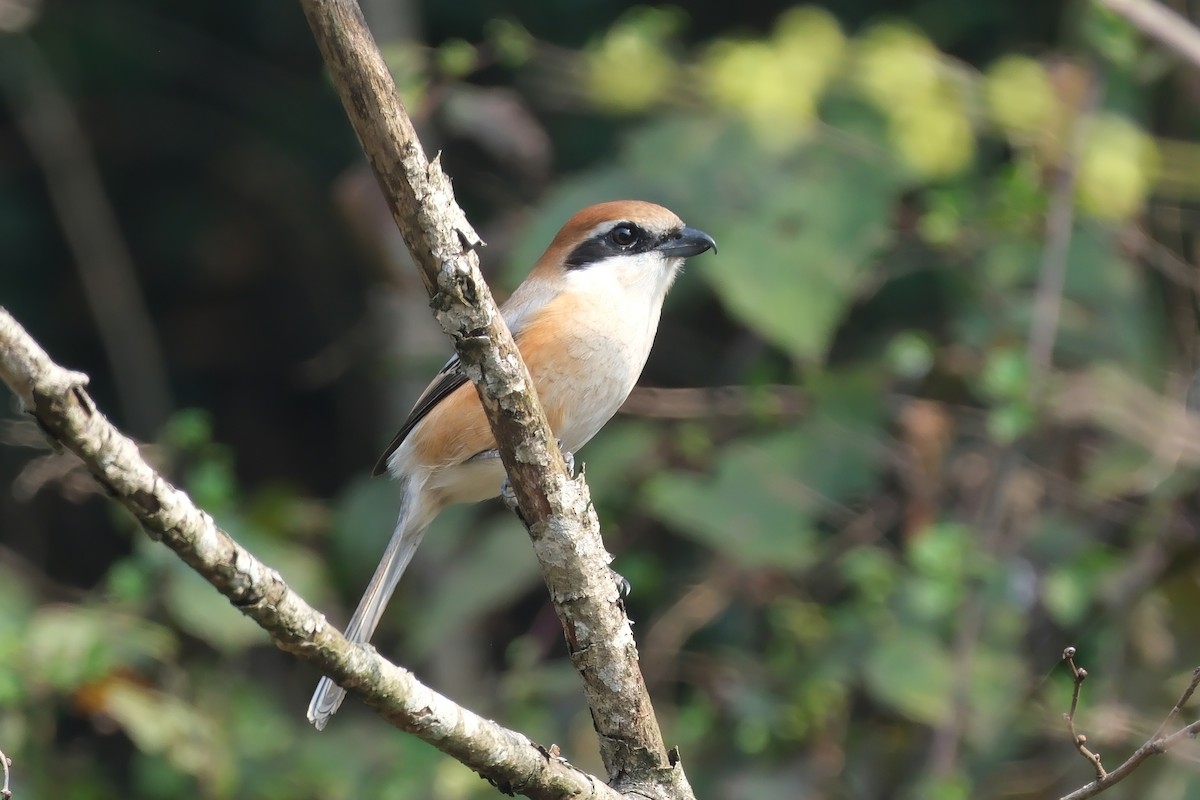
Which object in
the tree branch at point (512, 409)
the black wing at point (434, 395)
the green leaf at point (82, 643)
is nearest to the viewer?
the tree branch at point (512, 409)

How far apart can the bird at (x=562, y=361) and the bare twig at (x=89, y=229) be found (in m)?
2.57

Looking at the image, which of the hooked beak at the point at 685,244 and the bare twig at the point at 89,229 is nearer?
the hooked beak at the point at 685,244

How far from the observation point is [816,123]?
3951 millimetres

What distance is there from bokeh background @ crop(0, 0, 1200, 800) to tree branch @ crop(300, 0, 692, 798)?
1.45 m

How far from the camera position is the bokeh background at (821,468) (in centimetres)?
379

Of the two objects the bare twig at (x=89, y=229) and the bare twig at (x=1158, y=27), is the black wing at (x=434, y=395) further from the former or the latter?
the bare twig at (x=89, y=229)

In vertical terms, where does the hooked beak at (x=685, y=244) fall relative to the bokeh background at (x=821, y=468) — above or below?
above

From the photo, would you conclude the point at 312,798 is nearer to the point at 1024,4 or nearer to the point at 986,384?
the point at 986,384

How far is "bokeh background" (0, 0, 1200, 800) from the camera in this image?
3787mm

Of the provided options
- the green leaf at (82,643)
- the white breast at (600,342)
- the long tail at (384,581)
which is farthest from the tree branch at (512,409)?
the green leaf at (82,643)

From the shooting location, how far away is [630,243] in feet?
11.6

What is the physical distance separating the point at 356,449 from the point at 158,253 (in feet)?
4.21

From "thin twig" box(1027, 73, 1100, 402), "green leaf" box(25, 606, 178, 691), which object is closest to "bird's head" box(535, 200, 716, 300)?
"thin twig" box(1027, 73, 1100, 402)

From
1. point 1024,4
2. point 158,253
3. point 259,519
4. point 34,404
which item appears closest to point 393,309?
point 259,519
